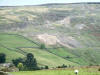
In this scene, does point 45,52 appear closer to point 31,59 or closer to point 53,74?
point 31,59

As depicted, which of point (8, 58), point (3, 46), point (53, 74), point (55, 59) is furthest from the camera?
point (3, 46)

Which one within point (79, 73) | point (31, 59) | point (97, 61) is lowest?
point (97, 61)

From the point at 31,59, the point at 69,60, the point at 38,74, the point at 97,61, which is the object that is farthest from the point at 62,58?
the point at 38,74

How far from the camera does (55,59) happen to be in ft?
597

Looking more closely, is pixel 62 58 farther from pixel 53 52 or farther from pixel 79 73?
pixel 79 73

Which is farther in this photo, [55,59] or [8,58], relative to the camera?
[55,59]

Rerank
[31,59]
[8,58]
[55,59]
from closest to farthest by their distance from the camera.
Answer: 1. [31,59]
2. [8,58]
3. [55,59]

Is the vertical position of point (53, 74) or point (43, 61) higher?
point (53, 74)

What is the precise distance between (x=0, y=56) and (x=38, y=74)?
120m

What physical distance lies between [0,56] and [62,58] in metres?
44.9

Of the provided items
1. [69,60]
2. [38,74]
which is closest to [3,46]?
[69,60]

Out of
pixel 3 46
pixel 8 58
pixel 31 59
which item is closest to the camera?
pixel 31 59

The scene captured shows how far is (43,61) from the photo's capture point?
177m

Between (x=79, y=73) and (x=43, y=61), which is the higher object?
(x=79, y=73)
